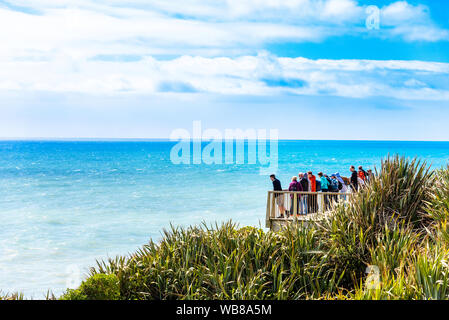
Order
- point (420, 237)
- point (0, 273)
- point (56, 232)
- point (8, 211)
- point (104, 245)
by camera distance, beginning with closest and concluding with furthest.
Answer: point (420, 237)
point (0, 273)
point (104, 245)
point (56, 232)
point (8, 211)

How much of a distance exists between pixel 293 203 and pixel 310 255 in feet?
18.8

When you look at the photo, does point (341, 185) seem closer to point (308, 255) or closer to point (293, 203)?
point (293, 203)

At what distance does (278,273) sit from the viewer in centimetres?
871

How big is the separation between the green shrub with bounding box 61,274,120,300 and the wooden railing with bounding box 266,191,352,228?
6.57m

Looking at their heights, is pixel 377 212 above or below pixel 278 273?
above

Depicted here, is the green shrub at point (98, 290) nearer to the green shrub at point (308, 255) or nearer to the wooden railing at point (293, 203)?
the green shrub at point (308, 255)

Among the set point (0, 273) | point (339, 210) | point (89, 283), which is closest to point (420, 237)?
point (339, 210)

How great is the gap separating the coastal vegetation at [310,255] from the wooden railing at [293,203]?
3607 mm

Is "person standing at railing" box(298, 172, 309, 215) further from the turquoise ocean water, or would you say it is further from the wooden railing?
the turquoise ocean water

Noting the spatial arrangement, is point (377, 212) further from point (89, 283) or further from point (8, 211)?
point (8, 211)

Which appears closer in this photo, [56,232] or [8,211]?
[56,232]

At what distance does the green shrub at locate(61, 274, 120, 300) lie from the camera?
8766 millimetres

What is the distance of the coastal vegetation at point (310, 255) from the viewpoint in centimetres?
821
